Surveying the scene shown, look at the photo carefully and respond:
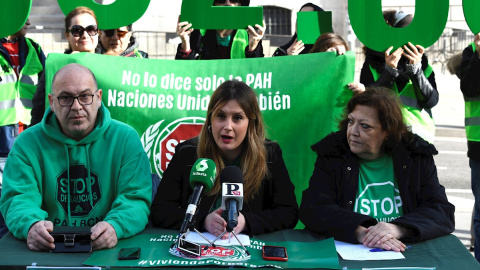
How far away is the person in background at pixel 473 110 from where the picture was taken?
5.60 meters

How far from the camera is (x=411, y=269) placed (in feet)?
11.7

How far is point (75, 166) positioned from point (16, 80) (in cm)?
258

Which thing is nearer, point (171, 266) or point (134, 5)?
point (171, 266)

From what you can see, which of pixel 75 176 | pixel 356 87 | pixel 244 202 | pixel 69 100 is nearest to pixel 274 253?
pixel 244 202

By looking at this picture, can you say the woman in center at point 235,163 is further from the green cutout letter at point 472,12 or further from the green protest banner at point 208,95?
the green cutout letter at point 472,12

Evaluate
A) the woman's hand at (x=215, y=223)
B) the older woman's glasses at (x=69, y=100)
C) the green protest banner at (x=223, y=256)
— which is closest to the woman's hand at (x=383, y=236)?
the green protest banner at (x=223, y=256)

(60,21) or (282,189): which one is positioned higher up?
(60,21)

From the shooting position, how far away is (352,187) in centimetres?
437

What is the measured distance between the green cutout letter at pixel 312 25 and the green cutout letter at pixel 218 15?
1.25ft

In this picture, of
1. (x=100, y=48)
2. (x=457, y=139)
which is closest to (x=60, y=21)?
(x=457, y=139)

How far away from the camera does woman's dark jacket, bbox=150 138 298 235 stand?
14.2 feet

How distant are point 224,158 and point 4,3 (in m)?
2.28

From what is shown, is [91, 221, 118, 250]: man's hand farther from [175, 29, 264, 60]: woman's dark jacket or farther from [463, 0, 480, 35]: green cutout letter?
[463, 0, 480, 35]: green cutout letter

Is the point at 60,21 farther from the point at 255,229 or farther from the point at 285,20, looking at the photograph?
the point at 255,229
